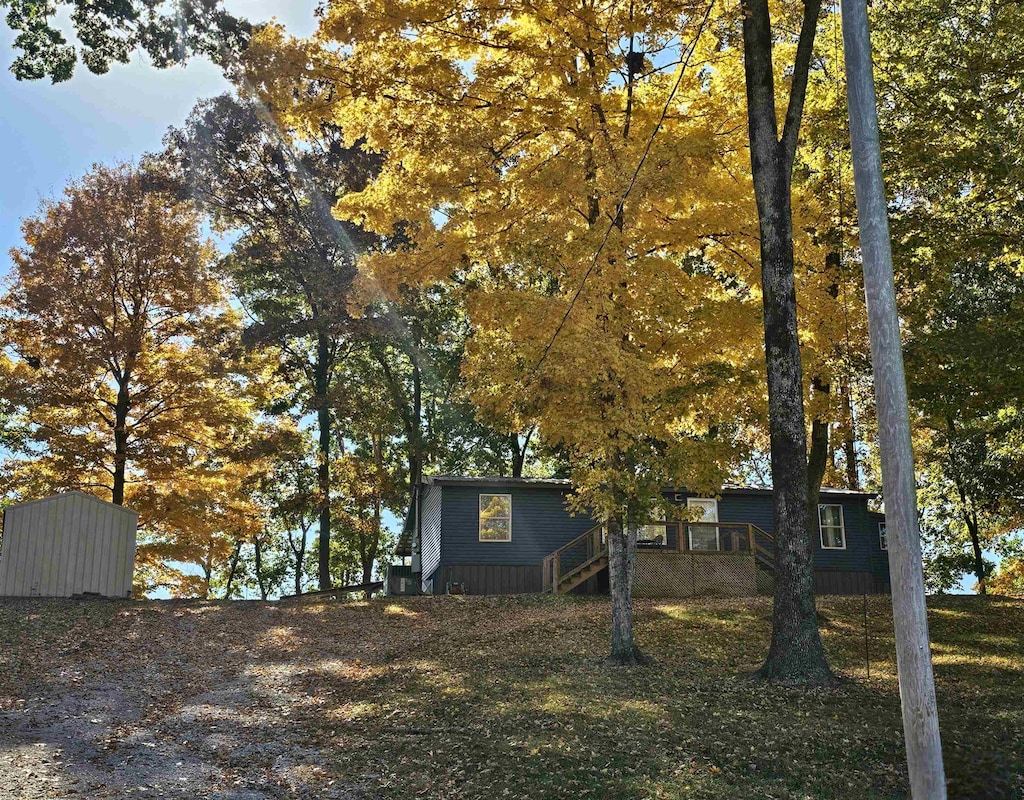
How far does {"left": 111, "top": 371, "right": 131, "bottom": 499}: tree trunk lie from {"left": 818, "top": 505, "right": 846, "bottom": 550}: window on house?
67.3 feet

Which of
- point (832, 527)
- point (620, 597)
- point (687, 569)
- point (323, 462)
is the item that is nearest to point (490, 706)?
point (620, 597)

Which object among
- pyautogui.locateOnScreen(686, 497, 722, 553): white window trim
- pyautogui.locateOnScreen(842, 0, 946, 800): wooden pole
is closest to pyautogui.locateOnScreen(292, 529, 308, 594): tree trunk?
pyautogui.locateOnScreen(686, 497, 722, 553): white window trim

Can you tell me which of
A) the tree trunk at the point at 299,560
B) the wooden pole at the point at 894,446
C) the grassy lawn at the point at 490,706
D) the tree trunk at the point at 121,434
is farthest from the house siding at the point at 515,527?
the wooden pole at the point at 894,446

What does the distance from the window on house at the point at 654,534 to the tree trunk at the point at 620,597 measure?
11872mm

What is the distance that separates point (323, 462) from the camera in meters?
27.4

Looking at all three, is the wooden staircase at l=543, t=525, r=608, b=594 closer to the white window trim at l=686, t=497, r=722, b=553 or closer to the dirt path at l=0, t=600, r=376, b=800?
the white window trim at l=686, t=497, r=722, b=553

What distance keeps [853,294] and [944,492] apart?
17089 millimetres

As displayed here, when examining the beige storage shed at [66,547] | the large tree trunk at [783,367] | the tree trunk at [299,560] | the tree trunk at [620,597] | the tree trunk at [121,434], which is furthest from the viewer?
the tree trunk at [299,560]

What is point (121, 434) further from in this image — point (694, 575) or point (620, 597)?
point (620, 597)

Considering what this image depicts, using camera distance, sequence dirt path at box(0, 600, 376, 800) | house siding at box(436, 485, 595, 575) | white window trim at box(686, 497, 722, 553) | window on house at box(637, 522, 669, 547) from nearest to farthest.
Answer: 1. dirt path at box(0, 600, 376, 800)
2. white window trim at box(686, 497, 722, 553)
3. house siding at box(436, 485, 595, 575)
4. window on house at box(637, 522, 669, 547)

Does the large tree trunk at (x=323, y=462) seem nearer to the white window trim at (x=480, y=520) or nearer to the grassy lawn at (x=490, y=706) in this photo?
the white window trim at (x=480, y=520)

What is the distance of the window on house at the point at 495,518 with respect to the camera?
2447 cm

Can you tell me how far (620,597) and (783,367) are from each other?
4.19 meters

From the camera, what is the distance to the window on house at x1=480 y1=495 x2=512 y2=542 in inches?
963
